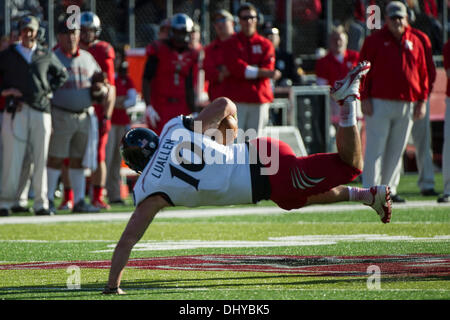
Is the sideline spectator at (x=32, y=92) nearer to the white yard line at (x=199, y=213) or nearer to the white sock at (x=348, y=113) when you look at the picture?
the white yard line at (x=199, y=213)

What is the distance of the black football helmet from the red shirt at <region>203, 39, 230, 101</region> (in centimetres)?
659

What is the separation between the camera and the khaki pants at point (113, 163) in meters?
14.5

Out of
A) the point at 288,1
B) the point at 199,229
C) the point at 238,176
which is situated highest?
the point at 288,1

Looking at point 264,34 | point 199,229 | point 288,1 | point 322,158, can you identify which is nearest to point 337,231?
point 199,229

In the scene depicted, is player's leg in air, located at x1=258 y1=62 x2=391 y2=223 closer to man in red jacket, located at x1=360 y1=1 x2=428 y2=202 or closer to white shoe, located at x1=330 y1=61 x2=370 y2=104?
white shoe, located at x1=330 y1=61 x2=370 y2=104

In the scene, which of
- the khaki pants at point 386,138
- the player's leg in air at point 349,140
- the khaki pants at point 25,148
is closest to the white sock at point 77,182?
the khaki pants at point 25,148

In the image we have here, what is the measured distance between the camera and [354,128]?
662 centimetres

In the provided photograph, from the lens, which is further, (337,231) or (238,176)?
(337,231)

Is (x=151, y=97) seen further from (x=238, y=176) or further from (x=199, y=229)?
(x=238, y=176)

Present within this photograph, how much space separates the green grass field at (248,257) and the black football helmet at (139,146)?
819 mm

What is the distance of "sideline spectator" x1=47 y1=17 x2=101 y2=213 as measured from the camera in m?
12.8

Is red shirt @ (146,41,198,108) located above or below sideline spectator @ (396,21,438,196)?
above

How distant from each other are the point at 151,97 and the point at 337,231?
4312mm

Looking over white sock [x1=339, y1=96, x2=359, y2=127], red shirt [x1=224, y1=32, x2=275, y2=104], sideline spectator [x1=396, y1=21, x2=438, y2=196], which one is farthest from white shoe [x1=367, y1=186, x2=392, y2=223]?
sideline spectator [x1=396, y1=21, x2=438, y2=196]
